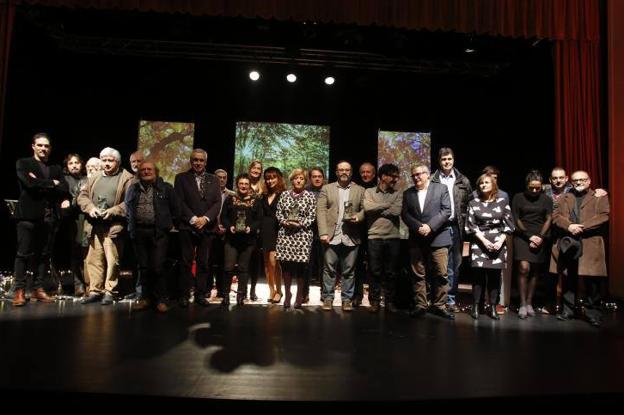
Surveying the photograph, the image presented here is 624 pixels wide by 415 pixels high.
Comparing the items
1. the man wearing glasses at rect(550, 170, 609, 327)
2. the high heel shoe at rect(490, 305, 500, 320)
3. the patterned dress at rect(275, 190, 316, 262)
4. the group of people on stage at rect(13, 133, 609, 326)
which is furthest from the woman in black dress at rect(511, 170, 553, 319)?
the patterned dress at rect(275, 190, 316, 262)

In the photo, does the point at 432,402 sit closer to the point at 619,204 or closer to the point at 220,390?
the point at 220,390

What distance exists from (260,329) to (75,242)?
9.57 ft

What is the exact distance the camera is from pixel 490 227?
4.78 m

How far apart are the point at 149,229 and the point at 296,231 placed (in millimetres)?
1505

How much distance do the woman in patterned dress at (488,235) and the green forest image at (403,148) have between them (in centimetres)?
470

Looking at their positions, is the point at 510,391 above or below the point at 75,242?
below

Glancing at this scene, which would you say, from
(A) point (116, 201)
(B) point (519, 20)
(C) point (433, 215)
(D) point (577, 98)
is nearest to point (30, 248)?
(A) point (116, 201)

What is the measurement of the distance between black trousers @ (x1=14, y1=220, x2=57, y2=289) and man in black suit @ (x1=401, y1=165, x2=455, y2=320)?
12.6ft

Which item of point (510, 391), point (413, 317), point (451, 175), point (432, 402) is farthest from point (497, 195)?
point (432, 402)

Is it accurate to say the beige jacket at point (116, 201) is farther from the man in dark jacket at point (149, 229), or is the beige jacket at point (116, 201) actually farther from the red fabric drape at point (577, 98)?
the red fabric drape at point (577, 98)

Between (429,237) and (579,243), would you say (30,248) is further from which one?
(579,243)

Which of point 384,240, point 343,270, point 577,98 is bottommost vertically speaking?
point 343,270

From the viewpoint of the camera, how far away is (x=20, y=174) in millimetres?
4691

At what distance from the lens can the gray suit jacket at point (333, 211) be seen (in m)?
5.01
